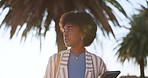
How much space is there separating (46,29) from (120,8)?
9.79 feet

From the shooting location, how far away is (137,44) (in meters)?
43.7

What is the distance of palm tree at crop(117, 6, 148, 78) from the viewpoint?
140 ft

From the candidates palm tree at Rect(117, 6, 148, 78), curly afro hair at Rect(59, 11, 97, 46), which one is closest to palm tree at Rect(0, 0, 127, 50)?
curly afro hair at Rect(59, 11, 97, 46)

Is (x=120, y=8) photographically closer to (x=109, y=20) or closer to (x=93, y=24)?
(x=109, y=20)

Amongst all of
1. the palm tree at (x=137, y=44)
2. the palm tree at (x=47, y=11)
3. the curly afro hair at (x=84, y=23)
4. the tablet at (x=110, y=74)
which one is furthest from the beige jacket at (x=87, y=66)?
the palm tree at (x=137, y=44)

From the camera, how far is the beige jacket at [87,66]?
2.52 m

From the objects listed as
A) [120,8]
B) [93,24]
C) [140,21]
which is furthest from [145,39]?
[93,24]

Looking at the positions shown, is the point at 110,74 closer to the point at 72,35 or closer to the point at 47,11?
the point at 72,35

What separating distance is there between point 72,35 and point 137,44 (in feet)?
137

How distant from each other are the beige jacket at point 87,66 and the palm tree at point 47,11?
9.53m

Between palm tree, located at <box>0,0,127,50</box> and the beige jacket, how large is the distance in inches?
375

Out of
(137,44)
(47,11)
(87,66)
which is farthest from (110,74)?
(137,44)

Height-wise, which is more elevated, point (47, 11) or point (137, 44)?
point (137, 44)

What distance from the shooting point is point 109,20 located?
1373cm
